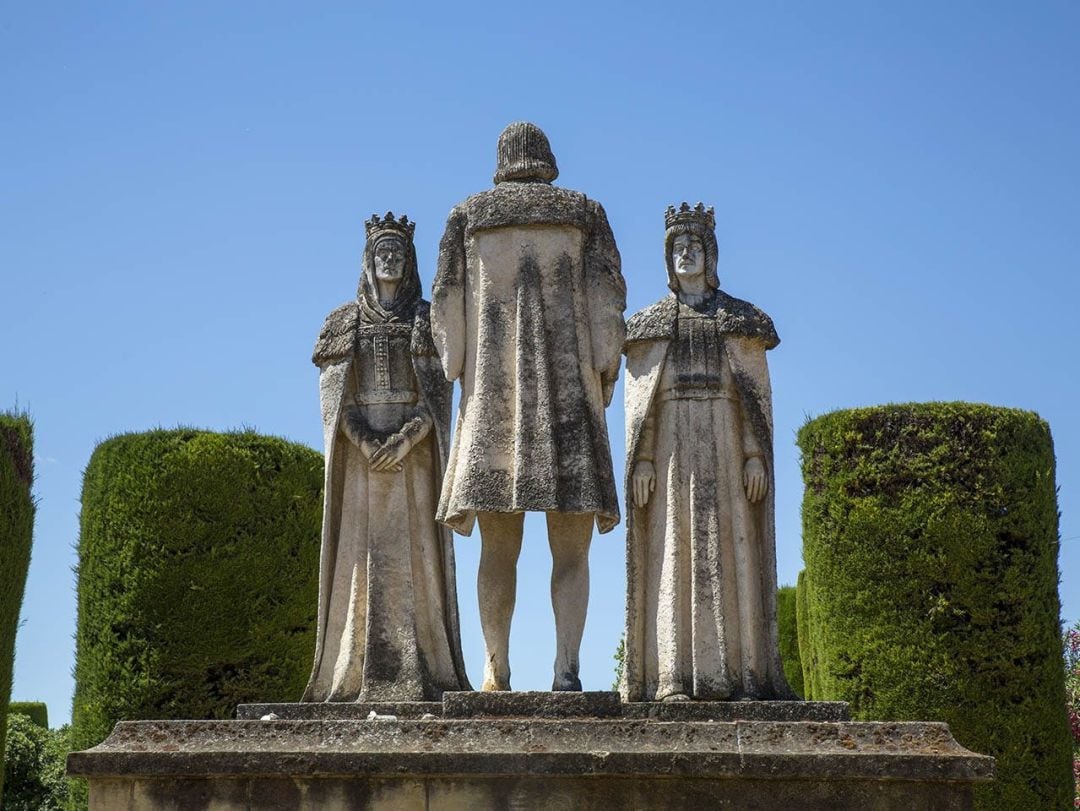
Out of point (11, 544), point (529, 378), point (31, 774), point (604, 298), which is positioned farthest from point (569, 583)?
point (31, 774)

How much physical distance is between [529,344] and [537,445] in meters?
0.61

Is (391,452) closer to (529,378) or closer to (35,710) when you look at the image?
(529,378)

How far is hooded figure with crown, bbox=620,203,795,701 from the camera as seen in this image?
9828 mm

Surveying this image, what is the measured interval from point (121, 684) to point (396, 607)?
6.29m

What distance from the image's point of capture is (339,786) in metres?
7.90

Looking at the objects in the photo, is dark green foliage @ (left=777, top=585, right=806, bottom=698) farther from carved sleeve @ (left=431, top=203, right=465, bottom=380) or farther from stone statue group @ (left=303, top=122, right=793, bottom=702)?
carved sleeve @ (left=431, top=203, right=465, bottom=380)

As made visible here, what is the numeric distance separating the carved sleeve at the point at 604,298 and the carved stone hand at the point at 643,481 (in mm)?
1146

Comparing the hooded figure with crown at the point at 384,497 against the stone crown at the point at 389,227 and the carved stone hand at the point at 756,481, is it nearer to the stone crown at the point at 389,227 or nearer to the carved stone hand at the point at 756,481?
the stone crown at the point at 389,227

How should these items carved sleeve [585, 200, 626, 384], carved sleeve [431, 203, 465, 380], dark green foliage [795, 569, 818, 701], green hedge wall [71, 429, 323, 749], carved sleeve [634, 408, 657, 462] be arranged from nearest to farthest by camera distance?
1. carved sleeve [585, 200, 626, 384]
2. carved sleeve [431, 203, 465, 380]
3. carved sleeve [634, 408, 657, 462]
4. green hedge wall [71, 429, 323, 749]
5. dark green foliage [795, 569, 818, 701]

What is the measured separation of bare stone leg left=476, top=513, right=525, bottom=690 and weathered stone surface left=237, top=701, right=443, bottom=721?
415 mm

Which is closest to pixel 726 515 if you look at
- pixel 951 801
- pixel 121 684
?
pixel 951 801

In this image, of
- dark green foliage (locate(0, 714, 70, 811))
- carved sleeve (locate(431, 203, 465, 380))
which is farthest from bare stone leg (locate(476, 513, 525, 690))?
dark green foliage (locate(0, 714, 70, 811))

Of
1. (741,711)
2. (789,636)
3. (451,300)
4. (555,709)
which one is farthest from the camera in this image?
(789,636)

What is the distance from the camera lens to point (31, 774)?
19.2 metres
